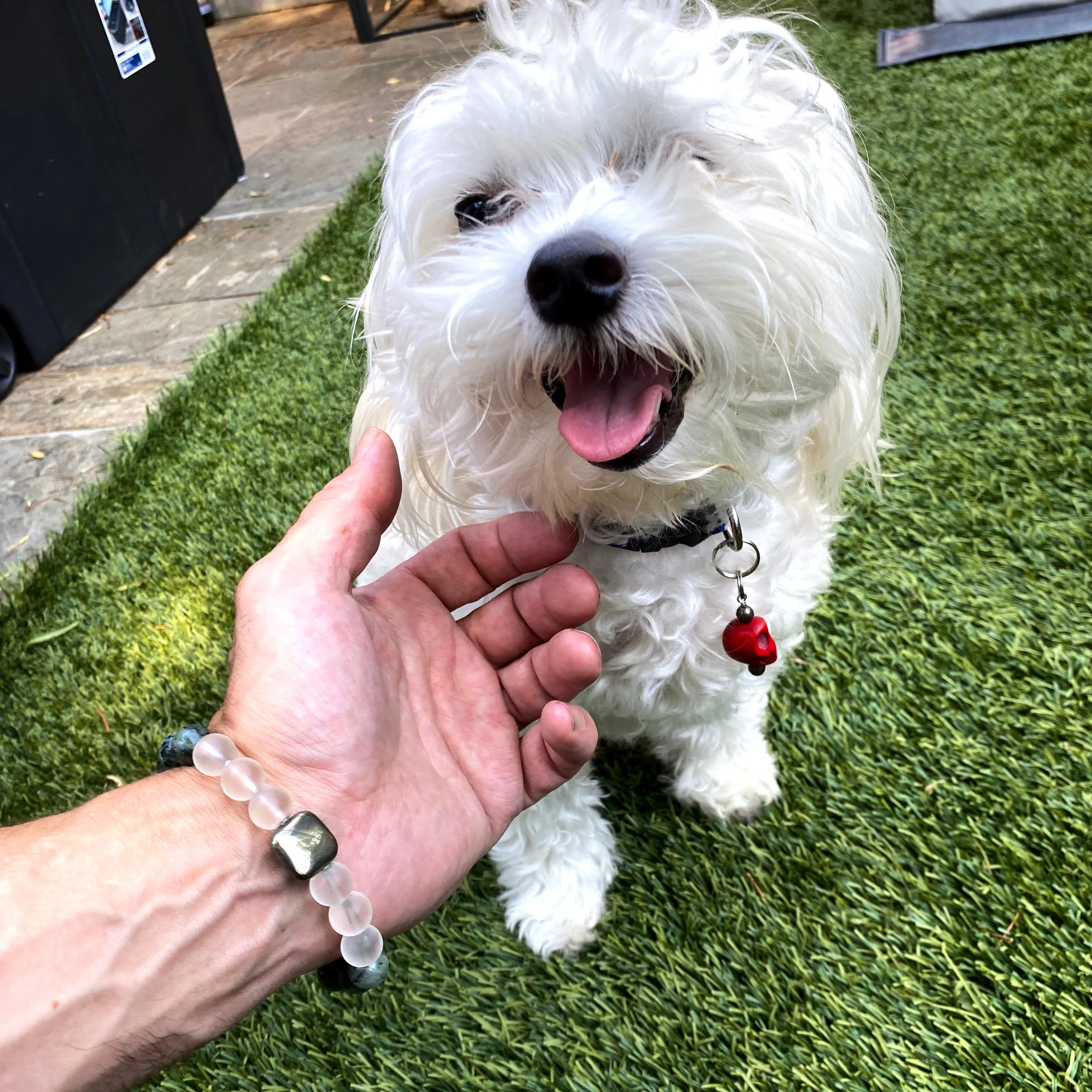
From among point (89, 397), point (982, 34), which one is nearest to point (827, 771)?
point (89, 397)

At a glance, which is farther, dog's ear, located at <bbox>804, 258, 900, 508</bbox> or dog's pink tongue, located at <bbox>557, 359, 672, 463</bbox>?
dog's ear, located at <bbox>804, 258, 900, 508</bbox>

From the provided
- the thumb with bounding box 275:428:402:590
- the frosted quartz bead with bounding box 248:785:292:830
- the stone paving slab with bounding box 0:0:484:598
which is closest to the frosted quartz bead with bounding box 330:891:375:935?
the frosted quartz bead with bounding box 248:785:292:830

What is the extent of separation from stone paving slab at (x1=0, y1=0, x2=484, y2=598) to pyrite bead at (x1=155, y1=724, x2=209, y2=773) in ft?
2.97

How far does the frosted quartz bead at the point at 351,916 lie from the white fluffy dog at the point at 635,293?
1.36 feet

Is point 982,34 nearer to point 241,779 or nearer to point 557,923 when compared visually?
point 557,923

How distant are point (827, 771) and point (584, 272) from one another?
1.05m

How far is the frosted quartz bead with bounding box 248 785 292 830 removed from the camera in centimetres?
84

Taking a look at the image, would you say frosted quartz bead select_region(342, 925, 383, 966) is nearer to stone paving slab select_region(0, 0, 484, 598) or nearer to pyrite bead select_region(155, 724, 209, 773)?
pyrite bead select_region(155, 724, 209, 773)

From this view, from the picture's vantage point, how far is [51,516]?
7.50 feet

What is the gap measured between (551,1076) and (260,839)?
0.64m

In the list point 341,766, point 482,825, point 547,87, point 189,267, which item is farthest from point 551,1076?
point 189,267

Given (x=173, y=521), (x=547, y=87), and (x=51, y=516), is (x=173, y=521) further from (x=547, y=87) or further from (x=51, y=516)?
(x=547, y=87)

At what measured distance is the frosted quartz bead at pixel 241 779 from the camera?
84 centimetres

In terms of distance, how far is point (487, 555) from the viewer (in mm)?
1026
